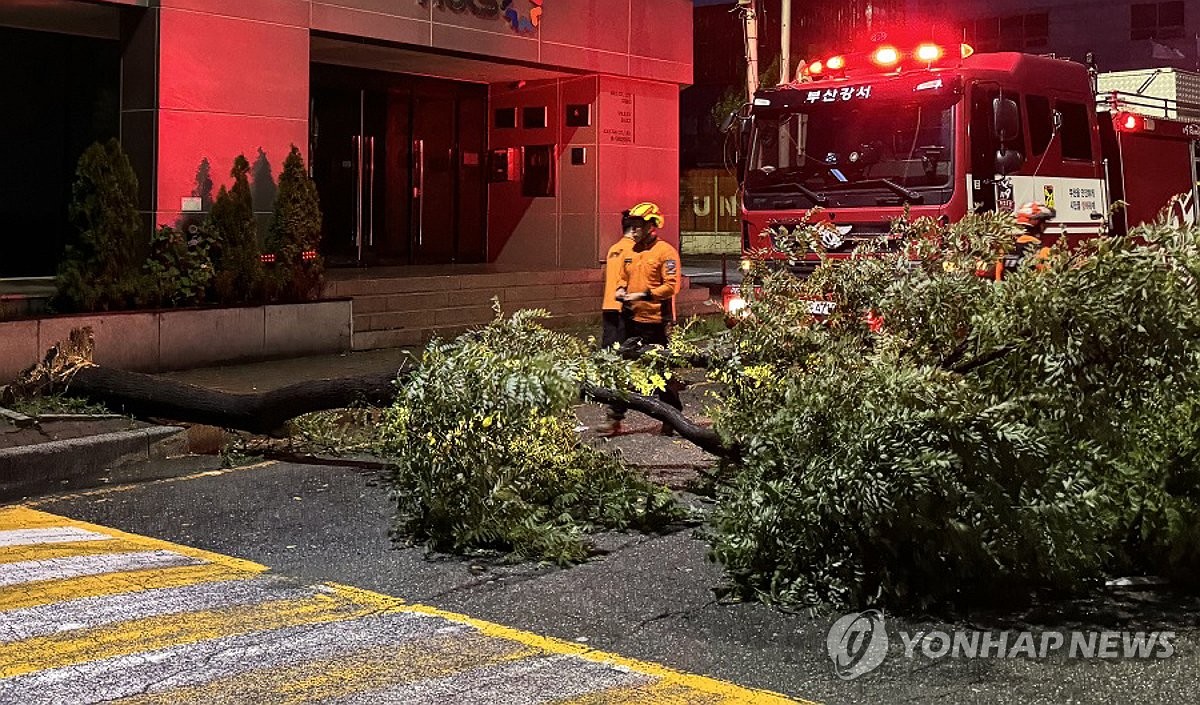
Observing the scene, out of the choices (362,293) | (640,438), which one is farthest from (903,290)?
(362,293)

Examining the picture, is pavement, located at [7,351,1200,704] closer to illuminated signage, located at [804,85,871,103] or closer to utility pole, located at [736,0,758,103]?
illuminated signage, located at [804,85,871,103]

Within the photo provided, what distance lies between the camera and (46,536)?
8023 mm

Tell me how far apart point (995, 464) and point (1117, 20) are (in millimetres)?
52330

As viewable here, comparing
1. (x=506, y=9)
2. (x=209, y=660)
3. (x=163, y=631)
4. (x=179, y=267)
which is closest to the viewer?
(x=209, y=660)

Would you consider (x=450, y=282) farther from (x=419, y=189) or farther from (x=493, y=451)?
(x=493, y=451)

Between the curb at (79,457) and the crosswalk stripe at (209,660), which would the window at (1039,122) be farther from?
the crosswalk stripe at (209,660)

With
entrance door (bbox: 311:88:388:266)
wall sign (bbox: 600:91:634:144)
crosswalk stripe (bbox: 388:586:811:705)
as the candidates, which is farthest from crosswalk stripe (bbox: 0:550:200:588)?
wall sign (bbox: 600:91:634:144)

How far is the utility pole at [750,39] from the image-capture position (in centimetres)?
2177

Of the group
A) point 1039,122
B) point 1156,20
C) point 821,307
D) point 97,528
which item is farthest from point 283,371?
point 1156,20

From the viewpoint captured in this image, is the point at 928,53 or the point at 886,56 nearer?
the point at 928,53

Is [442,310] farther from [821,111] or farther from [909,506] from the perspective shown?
[909,506]

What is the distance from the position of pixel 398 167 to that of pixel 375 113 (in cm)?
101

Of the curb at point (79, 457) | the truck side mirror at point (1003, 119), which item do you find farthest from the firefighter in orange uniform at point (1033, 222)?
the curb at point (79, 457)

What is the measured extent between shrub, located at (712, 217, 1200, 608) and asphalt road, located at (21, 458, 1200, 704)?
0.76 feet
